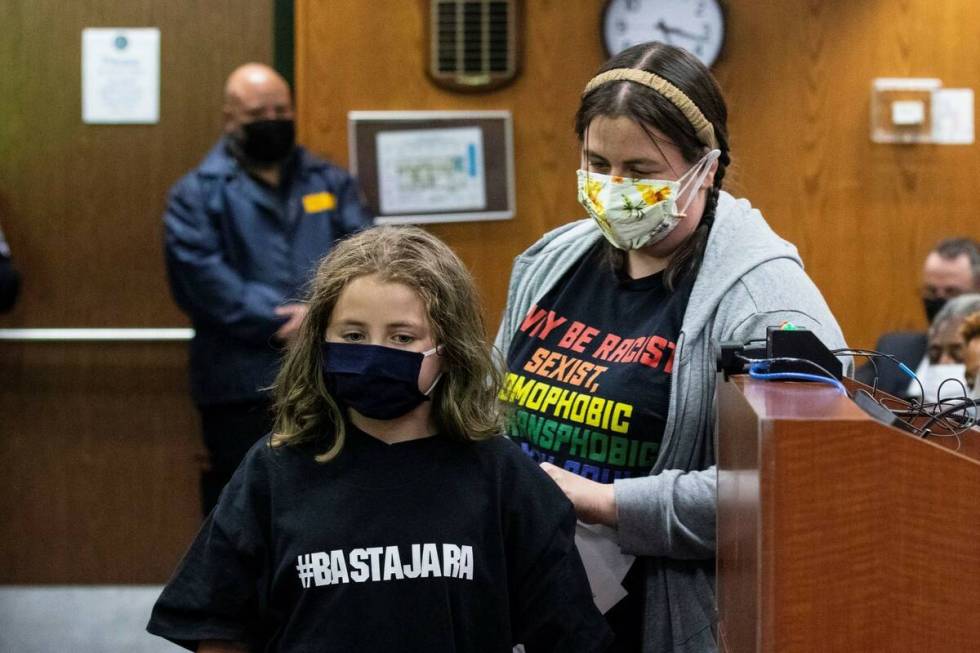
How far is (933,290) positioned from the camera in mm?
4352

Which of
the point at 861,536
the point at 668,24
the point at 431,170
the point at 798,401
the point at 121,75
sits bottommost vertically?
the point at 861,536

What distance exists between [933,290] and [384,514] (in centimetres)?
310

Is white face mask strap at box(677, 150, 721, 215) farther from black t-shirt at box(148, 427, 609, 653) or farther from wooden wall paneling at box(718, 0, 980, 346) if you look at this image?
wooden wall paneling at box(718, 0, 980, 346)

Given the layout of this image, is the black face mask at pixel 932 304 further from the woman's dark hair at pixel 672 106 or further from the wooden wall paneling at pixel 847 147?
the woman's dark hair at pixel 672 106

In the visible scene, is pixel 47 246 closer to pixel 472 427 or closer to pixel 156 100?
pixel 156 100

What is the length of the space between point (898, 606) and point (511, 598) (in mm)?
682

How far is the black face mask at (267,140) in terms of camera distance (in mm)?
4180

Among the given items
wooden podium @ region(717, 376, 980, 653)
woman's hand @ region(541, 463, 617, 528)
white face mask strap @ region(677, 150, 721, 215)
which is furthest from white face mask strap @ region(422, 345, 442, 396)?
wooden podium @ region(717, 376, 980, 653)

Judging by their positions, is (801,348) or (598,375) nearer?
(801,348)

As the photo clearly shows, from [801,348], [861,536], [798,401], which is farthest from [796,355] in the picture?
[861,536]

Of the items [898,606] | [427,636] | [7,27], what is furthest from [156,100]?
[898,606]

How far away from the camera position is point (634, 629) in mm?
1965

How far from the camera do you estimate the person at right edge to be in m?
1.83

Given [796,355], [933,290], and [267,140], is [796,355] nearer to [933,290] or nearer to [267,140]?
[267,140]
